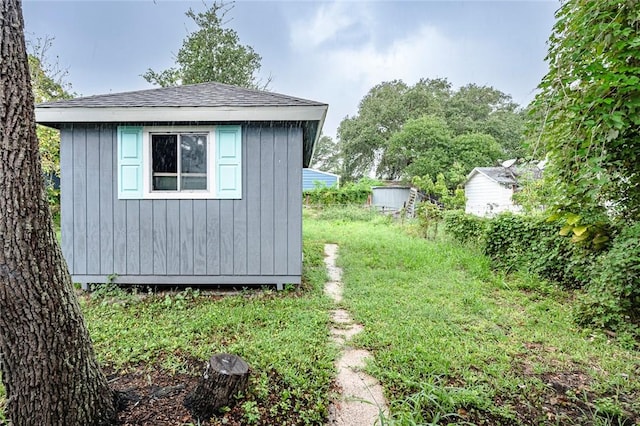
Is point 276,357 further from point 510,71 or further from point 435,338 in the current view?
point 510,71

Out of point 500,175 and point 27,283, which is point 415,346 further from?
point 500,175

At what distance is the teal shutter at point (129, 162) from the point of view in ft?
14.5

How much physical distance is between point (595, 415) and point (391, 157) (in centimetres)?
2520

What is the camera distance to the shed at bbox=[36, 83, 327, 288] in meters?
4.46

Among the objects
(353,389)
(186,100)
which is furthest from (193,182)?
(353,389)

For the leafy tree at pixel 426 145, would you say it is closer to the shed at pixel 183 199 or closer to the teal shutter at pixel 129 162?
the shed at pixel 183 199

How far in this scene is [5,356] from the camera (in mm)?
1595

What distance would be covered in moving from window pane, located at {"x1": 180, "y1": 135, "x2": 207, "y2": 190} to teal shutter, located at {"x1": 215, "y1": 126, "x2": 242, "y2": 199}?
0.21 m

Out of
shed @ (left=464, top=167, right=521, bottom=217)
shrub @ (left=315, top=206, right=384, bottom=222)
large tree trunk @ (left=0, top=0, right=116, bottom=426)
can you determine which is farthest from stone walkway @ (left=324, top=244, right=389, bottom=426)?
shed @ (left=464, top=167, right=521, bottom=217)

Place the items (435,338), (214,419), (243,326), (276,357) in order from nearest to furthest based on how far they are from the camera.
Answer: (214,419), (276,357), (435,338), (243,326)

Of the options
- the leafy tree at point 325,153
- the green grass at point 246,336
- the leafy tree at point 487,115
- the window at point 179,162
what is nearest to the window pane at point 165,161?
the window at point 179,162

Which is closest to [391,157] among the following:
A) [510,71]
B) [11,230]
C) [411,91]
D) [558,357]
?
[411,91]

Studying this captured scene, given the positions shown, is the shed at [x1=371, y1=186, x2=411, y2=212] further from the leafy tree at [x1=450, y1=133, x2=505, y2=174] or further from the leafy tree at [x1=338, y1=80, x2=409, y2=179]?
the leafy tree at [x1=338, y1=80, x2=409, y2=179]

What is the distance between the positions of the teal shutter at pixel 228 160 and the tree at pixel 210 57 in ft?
52.4
